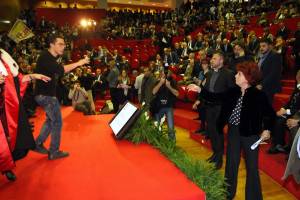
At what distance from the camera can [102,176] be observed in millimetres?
2674

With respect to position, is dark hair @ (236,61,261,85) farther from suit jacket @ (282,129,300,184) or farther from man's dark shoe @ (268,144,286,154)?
man's dark shoe @ (268,144,286,154)

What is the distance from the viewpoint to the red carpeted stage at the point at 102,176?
2.33 metres

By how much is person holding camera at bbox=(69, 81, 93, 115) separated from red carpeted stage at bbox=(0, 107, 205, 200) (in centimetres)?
296

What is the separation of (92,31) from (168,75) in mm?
11497

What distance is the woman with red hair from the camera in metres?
2.66

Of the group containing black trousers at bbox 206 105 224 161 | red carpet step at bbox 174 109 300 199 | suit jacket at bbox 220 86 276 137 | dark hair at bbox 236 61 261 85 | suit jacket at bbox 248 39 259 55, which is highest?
suit jacket at bbox 248 39 259 55

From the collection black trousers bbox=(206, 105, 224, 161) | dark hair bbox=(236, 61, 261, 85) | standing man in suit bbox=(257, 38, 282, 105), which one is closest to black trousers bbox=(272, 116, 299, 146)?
standing man in suit bbox=(257, 38, 282, 105)

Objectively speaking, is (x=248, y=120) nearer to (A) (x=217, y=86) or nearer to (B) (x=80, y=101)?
(A) (x=217, y=86)

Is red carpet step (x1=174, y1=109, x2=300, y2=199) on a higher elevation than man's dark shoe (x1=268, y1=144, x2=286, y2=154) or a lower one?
lower

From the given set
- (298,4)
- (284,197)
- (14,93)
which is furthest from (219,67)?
(298,4)

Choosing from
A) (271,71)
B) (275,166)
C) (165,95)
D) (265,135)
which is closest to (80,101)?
(165,95)

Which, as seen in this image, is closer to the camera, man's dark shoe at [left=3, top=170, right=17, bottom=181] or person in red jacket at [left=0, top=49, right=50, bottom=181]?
person in red jacket at [left=0, top=49, right=50, bottom=181]

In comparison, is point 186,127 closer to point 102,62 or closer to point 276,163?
point 276,163

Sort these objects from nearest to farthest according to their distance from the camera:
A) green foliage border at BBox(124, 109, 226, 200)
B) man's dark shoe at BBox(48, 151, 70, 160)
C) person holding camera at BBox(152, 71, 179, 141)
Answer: green foliage border at BBox(124, 109, 226, 200) → man's dark shoe at BBox(48, 151, 70, 160) → person holding camera at BBox(152, 71, 179, 141)
